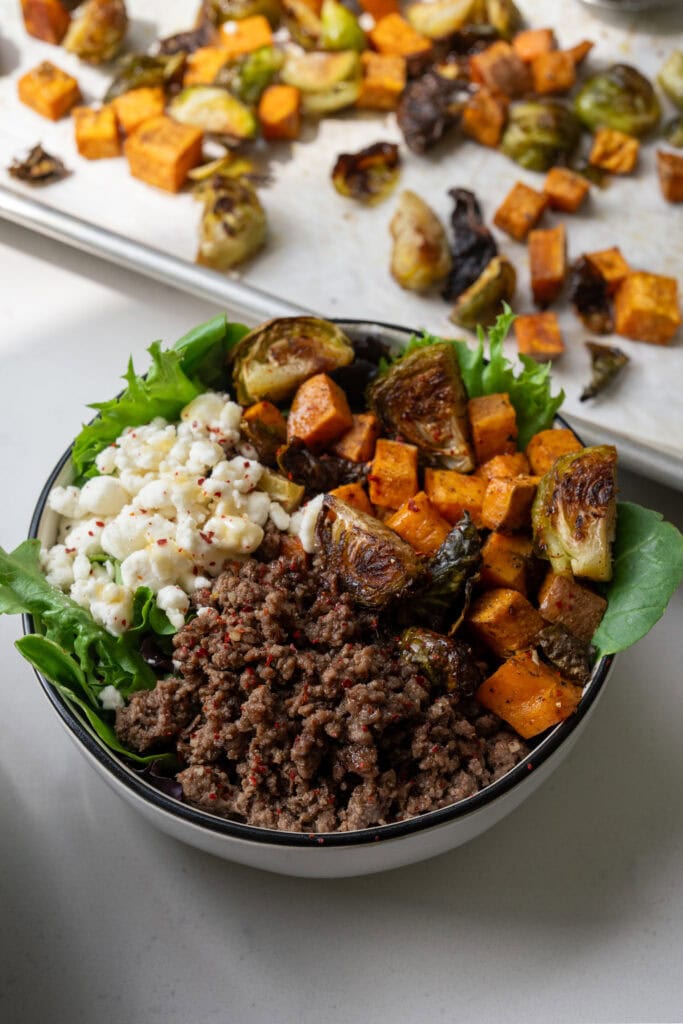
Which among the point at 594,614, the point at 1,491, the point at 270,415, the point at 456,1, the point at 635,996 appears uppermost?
the point at 456,1

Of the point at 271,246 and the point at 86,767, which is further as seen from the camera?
the point at 271,246

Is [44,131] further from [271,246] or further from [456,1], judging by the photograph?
[456,1]

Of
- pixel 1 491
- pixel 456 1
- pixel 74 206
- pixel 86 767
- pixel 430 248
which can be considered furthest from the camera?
pixel 456 1

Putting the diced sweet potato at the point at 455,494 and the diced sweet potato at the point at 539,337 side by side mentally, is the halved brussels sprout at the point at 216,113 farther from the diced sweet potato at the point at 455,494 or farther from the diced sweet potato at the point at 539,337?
the diced sweet potato at the point at 455,494

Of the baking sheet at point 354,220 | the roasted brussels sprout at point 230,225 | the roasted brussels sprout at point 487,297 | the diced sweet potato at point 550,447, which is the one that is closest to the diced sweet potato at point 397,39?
the baking sheet at point 354,220

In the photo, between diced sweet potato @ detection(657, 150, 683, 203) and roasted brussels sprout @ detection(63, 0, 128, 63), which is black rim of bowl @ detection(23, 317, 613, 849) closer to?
diced sweet potato @ detection(657, 150, 683, 203)

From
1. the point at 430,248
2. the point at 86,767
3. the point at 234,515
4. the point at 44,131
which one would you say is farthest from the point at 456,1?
the point at 86,767

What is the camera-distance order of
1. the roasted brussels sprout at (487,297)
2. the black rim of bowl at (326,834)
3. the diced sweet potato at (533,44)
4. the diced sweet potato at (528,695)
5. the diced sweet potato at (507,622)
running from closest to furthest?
1. the black rim of bowl at (326,834)
2. the diced sweet potato at (528,695)
3. the diced sweet potato at (507,622)
4. the roasted brussels sprout at (487,297)
5. the diced sweet potato at (533,44)
